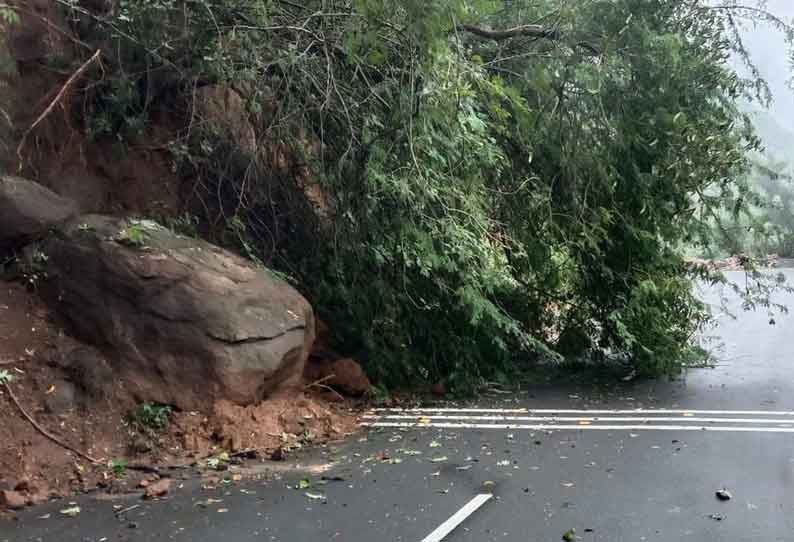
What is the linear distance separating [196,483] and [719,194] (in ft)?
24.5

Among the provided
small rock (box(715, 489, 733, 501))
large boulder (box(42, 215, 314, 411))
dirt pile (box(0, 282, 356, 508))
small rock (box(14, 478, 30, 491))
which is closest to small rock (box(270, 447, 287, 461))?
dirt pile (box(0, 282, 356, 508))

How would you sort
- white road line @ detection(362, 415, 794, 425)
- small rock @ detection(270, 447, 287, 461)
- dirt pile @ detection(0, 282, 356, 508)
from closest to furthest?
dirt pile @ detection(0, 282, 356, 508) → small rock @ detection(270, 447, 287, 461) → white road line @ detection(362, 415, 794, 425)

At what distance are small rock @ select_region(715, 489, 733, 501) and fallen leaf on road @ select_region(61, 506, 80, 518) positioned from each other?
15.5ft

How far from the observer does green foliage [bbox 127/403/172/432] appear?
25.4 ft

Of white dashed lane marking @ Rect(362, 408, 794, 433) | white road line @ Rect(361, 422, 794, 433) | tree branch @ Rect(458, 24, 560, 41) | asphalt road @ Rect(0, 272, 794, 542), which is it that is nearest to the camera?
asphalt road @ Rect(0, 272, 794, 542)

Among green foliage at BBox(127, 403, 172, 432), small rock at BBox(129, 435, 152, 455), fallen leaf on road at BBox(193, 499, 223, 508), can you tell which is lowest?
small rock at BBox(129, 435, 152, 455)

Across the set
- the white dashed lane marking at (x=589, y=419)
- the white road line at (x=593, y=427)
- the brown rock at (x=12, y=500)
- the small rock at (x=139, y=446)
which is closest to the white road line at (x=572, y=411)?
the white dashed lane marking at (x=589, y=419)

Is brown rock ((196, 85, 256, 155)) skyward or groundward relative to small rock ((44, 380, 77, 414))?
skyward

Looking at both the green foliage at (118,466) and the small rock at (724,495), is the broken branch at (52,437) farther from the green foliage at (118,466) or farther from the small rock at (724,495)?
the small rock at (724,495)

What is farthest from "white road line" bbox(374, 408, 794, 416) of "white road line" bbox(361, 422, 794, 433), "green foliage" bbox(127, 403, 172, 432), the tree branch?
the tree branch

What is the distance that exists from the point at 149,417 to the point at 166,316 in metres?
1.02

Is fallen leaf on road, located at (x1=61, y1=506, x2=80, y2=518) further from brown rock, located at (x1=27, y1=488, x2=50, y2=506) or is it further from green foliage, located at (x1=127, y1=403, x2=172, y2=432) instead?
green foliage, located at (x1=127, y1=403, x2=172, y2=432)

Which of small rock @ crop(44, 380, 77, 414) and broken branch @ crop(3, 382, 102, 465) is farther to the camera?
small rock @ crop(44, 380, 77, 414)

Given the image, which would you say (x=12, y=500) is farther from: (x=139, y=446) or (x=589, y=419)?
(x=589, y=419)
